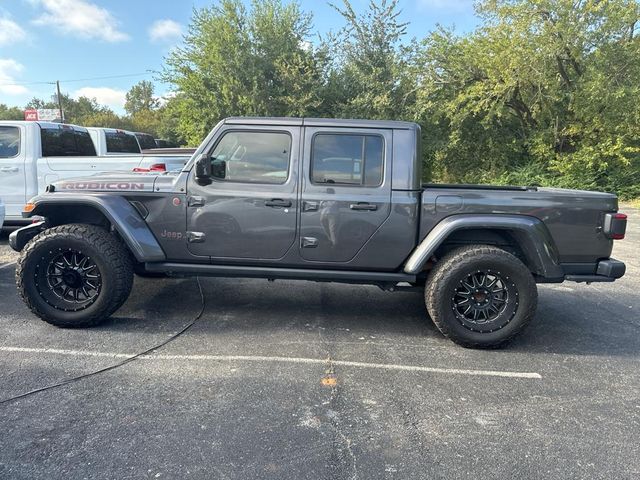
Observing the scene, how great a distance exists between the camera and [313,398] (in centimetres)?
316

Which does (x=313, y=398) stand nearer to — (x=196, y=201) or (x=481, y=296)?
(x=481, y=296)

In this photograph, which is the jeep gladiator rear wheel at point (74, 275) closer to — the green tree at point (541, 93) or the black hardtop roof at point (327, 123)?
the black hardtop roof at point (327, 123)

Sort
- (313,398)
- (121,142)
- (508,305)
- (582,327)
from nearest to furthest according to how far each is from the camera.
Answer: (313,398) < (508,305) < (582,327) < (121,142)

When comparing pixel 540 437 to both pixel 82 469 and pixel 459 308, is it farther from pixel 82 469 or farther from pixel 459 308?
pixel 82 469

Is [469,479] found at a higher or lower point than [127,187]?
lower

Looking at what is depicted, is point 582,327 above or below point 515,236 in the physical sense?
below

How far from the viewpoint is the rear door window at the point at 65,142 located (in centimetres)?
802

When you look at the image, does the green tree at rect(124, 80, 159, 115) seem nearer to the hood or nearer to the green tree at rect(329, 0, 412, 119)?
the green tree at rect(329, 0, 412, 119)

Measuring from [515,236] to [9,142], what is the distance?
8.14 meters

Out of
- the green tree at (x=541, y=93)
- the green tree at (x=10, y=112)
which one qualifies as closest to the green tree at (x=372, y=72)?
the green tree at (x=541, y=93)

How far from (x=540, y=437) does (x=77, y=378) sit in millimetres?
3141

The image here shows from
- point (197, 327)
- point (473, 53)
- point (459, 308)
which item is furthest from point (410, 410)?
point (473, 53)

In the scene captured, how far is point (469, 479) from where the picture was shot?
2410 millimetres

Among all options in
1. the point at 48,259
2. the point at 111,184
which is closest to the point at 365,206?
the point at 111,184
